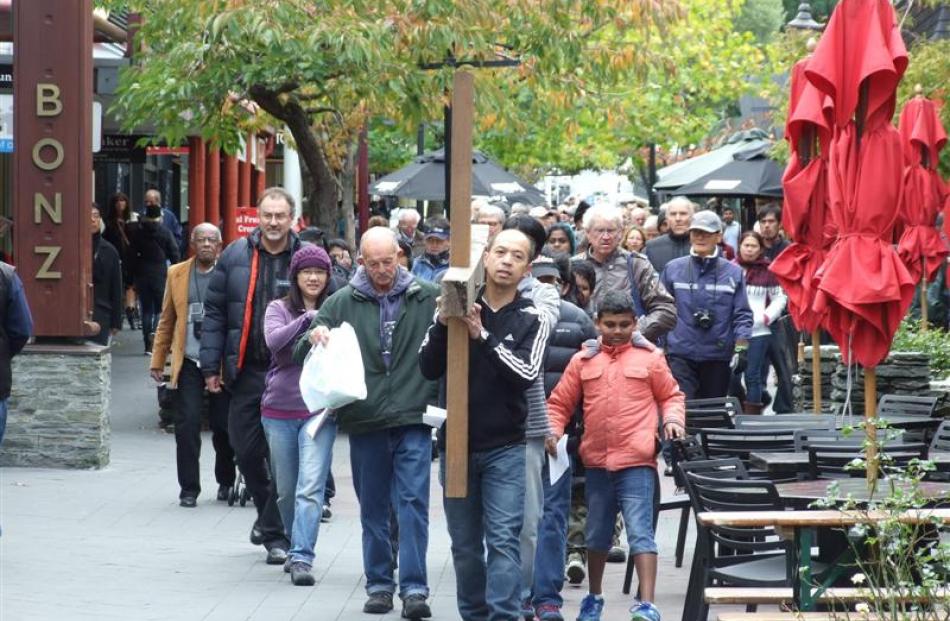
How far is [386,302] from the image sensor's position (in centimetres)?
932

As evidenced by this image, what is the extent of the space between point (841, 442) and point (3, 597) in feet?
14.3

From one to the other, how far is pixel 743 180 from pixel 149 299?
315 inches

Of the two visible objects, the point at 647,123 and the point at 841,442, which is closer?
the point at 841,442

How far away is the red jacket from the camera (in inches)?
356

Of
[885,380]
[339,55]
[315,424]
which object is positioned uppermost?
[339,55]

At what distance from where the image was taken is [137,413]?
18.3 meters

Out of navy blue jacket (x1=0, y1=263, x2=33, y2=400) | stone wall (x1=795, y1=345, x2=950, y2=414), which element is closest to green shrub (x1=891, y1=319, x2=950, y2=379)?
stone wall (x1=795, y1=345, x2=950, y2=414)

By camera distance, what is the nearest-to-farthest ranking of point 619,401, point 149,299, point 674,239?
1. point 619,401
2. point 674,239
3. point 149,299

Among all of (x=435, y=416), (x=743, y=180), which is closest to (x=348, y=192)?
(x=743, y=180)

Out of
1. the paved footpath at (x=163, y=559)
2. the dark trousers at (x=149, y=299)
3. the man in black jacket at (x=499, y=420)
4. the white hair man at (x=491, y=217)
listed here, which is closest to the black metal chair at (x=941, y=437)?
the paved footpath at (x=163, y=559)

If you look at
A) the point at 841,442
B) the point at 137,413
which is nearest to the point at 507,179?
the point at 137,413

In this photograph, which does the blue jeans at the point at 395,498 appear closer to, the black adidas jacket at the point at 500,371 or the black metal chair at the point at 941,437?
the black adidas jacket at the point at 500,371

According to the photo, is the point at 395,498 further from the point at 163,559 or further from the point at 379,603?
the point at 163,559

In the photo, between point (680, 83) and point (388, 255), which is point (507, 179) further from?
point (388, 255)
